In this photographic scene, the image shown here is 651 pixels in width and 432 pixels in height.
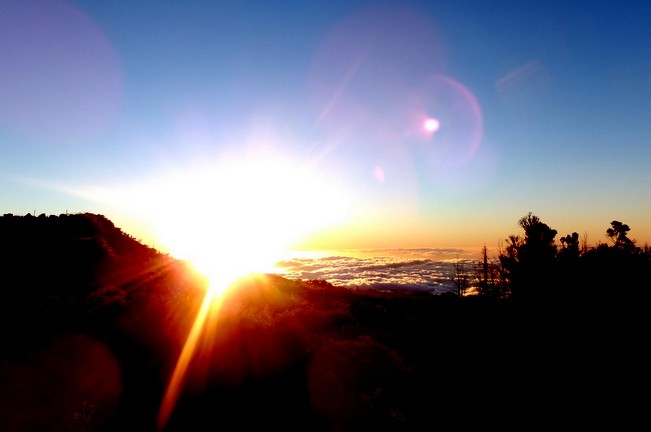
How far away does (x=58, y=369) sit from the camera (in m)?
8.88

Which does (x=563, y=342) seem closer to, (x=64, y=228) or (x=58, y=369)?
(x=58, y=369)

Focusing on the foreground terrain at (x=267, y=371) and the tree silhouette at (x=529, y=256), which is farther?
the tree silhouette at (x=529, y=256)

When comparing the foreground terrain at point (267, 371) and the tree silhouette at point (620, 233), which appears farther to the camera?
the tree silhouette at point (620, 233)

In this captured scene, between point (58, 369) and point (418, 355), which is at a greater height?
point (58, 369)

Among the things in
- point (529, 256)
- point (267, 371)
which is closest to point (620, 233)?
point (529, 256)

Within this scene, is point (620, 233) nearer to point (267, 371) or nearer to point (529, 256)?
point (529, 256)

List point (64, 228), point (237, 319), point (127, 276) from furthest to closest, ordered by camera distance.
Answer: point (64, 228), point (127, 276), point (237, 319)

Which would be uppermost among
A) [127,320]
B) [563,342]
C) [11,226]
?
[11,226]

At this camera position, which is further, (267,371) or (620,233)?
(620,233)

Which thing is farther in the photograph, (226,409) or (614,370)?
(614,370)

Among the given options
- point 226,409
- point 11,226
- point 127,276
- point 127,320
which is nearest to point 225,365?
point 226,409

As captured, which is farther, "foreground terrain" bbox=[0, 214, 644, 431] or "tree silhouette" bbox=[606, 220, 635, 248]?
"tree silhouette" bbox=[606, 220, 635, 248]

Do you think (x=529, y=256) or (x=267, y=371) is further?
(x=529, y=256)

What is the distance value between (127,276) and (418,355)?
19306 millimetres
